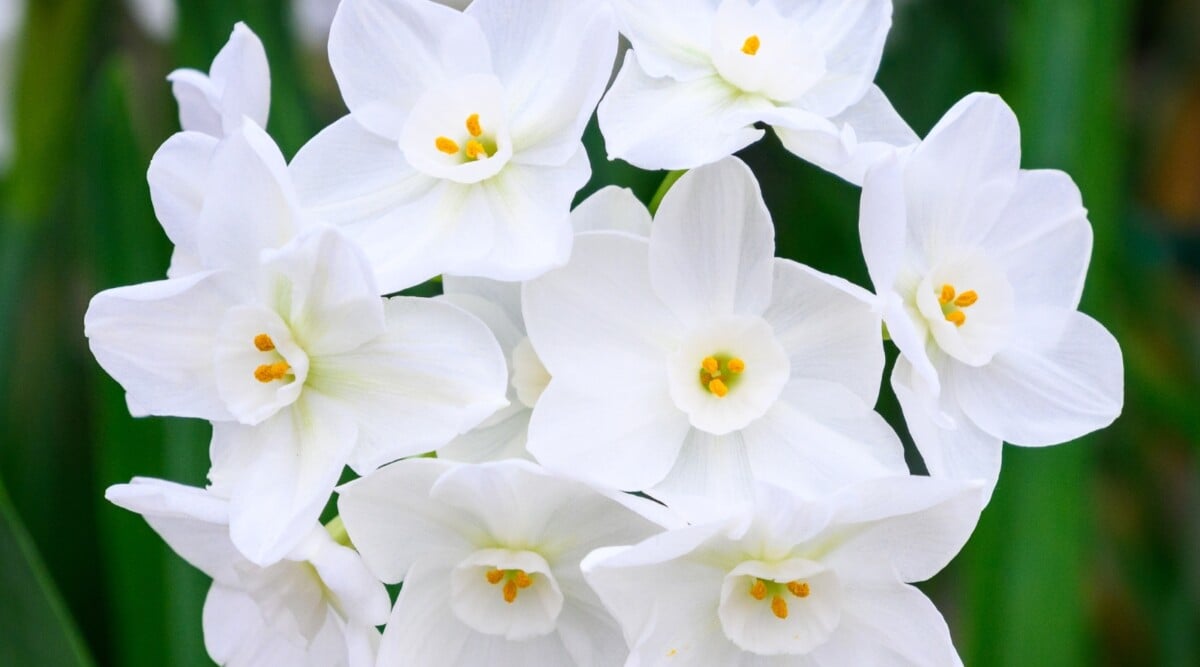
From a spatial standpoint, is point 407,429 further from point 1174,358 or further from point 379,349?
point 1174,358

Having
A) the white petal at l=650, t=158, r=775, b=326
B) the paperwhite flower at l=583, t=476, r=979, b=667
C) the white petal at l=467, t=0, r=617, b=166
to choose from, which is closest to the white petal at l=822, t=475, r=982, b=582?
the paperwhite flower at l=583, t=476, r=979, b=667

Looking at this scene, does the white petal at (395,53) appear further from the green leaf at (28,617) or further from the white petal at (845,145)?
the green leaf at (28,617)

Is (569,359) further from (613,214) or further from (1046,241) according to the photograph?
(1046,241)

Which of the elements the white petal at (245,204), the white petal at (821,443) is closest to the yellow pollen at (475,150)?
the white petal at (245,204)

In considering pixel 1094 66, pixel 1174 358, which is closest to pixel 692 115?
pixel 1094 66

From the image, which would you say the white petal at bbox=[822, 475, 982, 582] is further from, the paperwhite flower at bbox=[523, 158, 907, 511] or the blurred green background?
the blurred green background

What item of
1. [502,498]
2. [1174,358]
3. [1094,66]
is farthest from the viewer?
[1174,358]

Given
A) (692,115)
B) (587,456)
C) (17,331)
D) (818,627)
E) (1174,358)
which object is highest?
(692,115)

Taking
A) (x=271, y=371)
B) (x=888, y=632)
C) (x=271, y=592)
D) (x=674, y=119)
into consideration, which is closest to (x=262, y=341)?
(x=271, y=371)
